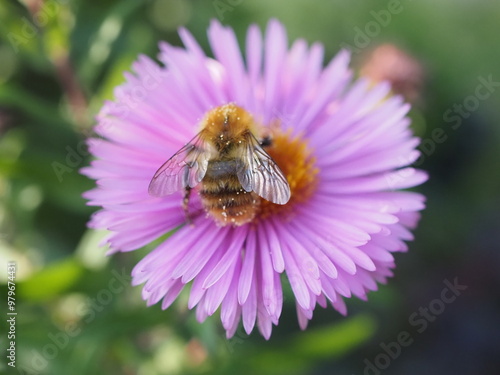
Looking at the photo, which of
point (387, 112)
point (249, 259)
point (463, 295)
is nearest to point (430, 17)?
point (463, 295)

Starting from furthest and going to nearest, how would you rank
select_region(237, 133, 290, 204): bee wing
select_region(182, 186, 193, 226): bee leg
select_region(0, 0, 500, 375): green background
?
select_region(0, 0, 500, 375): green background, select_region(182, 186, 193, 226): bee leg, select_region(237, 133, 290, 204): bee wing

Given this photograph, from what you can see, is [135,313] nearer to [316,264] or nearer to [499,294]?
[316,264]

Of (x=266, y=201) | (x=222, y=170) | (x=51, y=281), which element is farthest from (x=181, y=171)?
(x=51, y=281)

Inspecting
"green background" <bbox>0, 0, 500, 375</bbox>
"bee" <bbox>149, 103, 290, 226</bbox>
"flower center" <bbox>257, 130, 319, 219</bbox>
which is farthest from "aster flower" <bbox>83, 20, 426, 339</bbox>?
"green background" <bbox>0, 0, 500, 375</bbox>

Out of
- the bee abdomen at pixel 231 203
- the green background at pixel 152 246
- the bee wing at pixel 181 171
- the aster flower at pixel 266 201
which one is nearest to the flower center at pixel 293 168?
the aster flower at pixel 266 201

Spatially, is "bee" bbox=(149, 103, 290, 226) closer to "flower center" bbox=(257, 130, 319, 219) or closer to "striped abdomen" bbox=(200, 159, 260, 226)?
"striped abdomen" bbox=(200, 159, 260, 226)

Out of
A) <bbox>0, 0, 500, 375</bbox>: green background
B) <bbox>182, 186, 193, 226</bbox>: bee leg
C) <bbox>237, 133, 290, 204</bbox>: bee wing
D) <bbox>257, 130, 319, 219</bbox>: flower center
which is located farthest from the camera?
<bbox>0, 0, 500, 375</bbox>: green background
